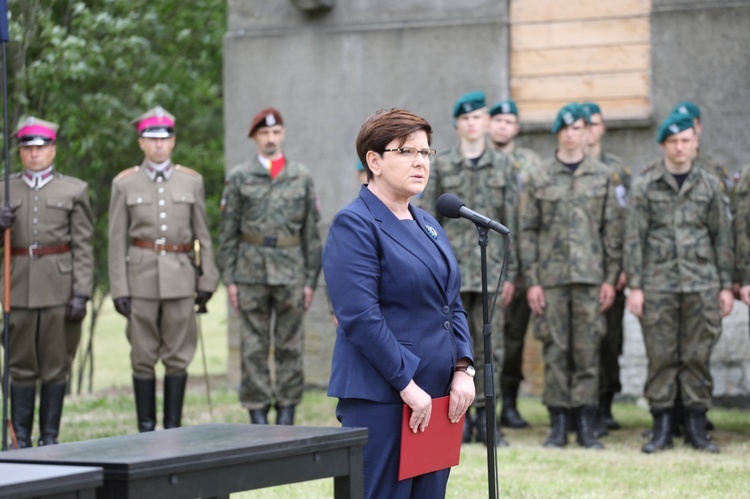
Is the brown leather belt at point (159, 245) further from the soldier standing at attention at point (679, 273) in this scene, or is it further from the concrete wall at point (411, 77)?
the soldier standing at attention at point (679, 273)

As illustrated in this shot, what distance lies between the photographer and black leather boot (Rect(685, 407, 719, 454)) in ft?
26.5

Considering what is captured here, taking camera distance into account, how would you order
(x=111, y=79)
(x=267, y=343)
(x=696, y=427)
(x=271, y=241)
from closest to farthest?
1. (x=696, y=427)
2. (x=271, y=241)
3. (x=267, y=343)
4. (x=111, y=79)

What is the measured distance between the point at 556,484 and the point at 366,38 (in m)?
5.33

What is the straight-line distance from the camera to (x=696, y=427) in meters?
8.12

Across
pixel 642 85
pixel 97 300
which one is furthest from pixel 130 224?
pixel 97 300

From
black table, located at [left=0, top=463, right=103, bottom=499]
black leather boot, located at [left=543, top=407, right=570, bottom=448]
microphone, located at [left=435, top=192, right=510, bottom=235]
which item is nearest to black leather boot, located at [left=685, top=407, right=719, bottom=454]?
black leather boot, located at [left=543, top=407, right=570, bottom=448]

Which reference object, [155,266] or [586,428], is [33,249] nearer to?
[155,266]

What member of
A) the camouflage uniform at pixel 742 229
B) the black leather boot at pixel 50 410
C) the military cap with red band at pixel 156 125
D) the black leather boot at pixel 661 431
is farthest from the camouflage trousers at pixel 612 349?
the black leather boot at pixel 50 410

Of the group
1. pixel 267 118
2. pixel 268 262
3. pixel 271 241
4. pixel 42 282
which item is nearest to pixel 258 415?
pixel 268 262

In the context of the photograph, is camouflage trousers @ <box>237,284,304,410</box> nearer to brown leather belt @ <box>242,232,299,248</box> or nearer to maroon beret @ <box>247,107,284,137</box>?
brown leather belt @ <box>242,232,299,248</box>

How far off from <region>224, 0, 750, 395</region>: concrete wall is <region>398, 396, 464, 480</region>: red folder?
6246 millimetres

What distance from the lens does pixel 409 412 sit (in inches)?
165

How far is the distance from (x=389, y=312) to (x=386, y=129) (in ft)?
2.07

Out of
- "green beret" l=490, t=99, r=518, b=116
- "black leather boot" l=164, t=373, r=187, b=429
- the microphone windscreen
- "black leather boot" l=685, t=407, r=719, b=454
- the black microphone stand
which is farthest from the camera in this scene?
"green beret" l=490, t=99, r=518, b=116
